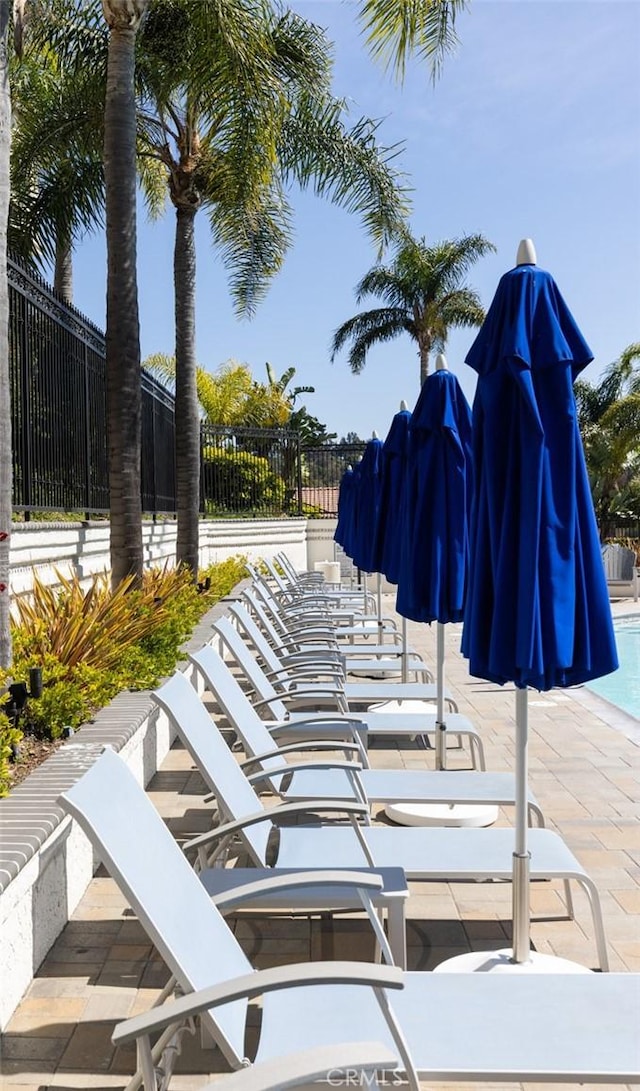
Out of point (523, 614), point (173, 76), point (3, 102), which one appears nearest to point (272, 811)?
point (523, 614)

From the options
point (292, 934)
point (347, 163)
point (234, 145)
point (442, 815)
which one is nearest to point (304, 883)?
point (292, 934)

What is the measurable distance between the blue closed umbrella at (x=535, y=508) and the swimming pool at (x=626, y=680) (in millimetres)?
6019

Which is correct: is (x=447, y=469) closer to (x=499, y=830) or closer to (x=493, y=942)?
(x=499, y=830)

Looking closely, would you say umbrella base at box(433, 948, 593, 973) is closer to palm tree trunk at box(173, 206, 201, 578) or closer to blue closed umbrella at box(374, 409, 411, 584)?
blue closed umbrella at box(374, 409, 411, 584)

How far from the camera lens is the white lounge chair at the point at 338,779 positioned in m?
4.61

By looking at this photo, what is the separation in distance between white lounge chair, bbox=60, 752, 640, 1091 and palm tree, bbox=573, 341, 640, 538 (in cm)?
2592

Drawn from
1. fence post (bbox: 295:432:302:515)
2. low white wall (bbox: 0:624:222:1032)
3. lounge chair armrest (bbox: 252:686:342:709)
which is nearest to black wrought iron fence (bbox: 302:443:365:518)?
fence post (bbox: 295:432:302:515)

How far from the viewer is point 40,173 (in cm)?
1298

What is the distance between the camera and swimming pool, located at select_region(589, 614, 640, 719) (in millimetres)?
11172

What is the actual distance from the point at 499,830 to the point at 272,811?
1.33 metres

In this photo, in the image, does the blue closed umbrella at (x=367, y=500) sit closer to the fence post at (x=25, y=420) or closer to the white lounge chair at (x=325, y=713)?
the fence post at (x=25, y=420)

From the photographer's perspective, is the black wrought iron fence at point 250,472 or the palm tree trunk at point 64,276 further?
the black wrought iron fence at point 250,472

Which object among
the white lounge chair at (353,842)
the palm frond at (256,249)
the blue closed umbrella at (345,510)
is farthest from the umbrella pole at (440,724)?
the palm frond at (256,249)

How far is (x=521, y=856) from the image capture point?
3.54m
